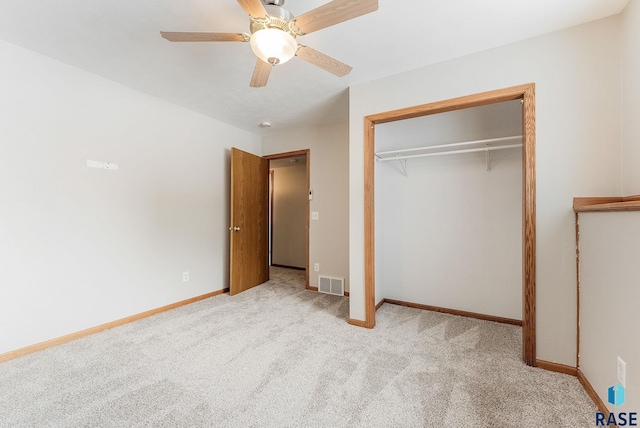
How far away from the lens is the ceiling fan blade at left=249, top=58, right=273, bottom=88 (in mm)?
1651

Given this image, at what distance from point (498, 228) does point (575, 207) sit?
3.09 ft

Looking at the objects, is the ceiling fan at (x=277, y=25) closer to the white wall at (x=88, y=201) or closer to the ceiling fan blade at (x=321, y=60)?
the ceiling fan blade at (x=321, y=60)

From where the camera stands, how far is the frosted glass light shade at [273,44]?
1.37 m

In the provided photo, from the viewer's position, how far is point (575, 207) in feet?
5.74

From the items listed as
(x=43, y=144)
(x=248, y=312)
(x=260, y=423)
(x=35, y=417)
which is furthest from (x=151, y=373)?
(x=43, y=144)

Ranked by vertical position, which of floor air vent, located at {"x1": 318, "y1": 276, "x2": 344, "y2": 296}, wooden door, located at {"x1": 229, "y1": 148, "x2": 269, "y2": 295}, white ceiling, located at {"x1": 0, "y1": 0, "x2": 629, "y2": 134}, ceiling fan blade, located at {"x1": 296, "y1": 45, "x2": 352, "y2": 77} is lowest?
floor air vent, located at {"x1": 318, "y1": 276, "x2": 344, "y2": 296}

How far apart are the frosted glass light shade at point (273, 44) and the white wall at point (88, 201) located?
2.04 meters

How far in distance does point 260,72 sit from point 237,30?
1.25ft

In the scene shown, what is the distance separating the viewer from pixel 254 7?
128 cm

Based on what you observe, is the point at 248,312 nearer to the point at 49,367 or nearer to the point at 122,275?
the point at 122,275

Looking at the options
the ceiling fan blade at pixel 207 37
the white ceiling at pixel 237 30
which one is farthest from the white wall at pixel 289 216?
the ceiling fan blade at pixel 207 37

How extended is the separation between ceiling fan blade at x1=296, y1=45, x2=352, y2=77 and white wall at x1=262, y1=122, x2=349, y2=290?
74.7 inches
